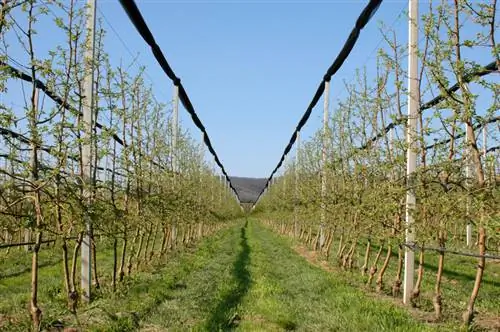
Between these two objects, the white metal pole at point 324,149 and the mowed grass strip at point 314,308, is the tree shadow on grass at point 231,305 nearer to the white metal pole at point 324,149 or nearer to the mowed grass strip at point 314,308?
the mowed grass strip at point 314,308

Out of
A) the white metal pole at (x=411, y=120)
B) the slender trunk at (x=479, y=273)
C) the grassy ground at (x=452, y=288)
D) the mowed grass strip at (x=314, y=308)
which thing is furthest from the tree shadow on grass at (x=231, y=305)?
the slender trunk at (x=479, y=273)

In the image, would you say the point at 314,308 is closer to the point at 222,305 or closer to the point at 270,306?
the point at 270,306

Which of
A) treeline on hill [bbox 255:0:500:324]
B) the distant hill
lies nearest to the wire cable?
treeline on hill [bbox 255:0:500:324]

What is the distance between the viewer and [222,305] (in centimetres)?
698

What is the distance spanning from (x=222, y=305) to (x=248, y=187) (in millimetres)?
76166

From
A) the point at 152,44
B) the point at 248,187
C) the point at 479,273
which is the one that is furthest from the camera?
the point at 248,187

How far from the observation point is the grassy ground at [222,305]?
218 inches

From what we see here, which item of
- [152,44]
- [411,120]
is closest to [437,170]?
[411,120]

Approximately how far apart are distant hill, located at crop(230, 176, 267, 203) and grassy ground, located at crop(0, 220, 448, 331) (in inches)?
2793

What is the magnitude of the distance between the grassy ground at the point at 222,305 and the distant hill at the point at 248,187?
233 ft

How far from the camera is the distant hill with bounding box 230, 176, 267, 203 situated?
81562 millimetres

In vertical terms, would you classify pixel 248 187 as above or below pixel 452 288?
above

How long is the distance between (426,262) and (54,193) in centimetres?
1058

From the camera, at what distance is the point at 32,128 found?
4.48 metres
